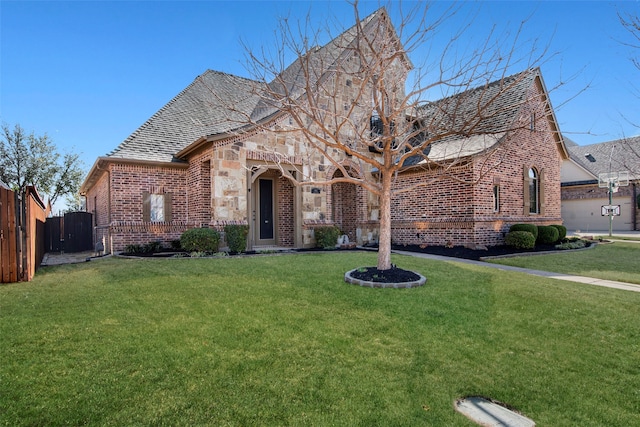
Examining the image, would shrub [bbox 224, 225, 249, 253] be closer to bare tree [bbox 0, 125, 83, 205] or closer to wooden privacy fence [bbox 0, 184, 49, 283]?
wooden privacy fence [bbox 0, 184, 49, 283]

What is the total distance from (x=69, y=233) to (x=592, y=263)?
21.2 metres

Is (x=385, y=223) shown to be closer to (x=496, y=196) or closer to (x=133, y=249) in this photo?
(x=496, y=196)

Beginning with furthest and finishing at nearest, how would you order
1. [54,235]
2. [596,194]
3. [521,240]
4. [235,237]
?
1. [596,194]
2. [54,235]
3. [521,240]
4. [235,237]

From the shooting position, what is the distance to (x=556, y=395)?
2.87m

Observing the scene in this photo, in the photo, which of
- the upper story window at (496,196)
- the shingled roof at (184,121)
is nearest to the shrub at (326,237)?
the shingled roof at (184,121)

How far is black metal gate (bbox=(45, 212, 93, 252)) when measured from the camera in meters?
16.2

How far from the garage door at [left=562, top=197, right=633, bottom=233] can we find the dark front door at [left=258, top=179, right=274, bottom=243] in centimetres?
2397

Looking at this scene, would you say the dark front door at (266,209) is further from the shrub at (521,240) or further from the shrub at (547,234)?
the shrub at (547,234)

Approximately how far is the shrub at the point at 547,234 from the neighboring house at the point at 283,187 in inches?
37.3

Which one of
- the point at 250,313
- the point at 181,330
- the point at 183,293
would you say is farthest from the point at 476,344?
the point at 183,293

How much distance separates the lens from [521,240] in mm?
11898

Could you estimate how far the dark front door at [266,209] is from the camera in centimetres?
1334

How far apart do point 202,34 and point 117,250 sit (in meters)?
7.91

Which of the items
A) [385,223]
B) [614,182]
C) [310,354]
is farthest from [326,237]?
[614,182]
